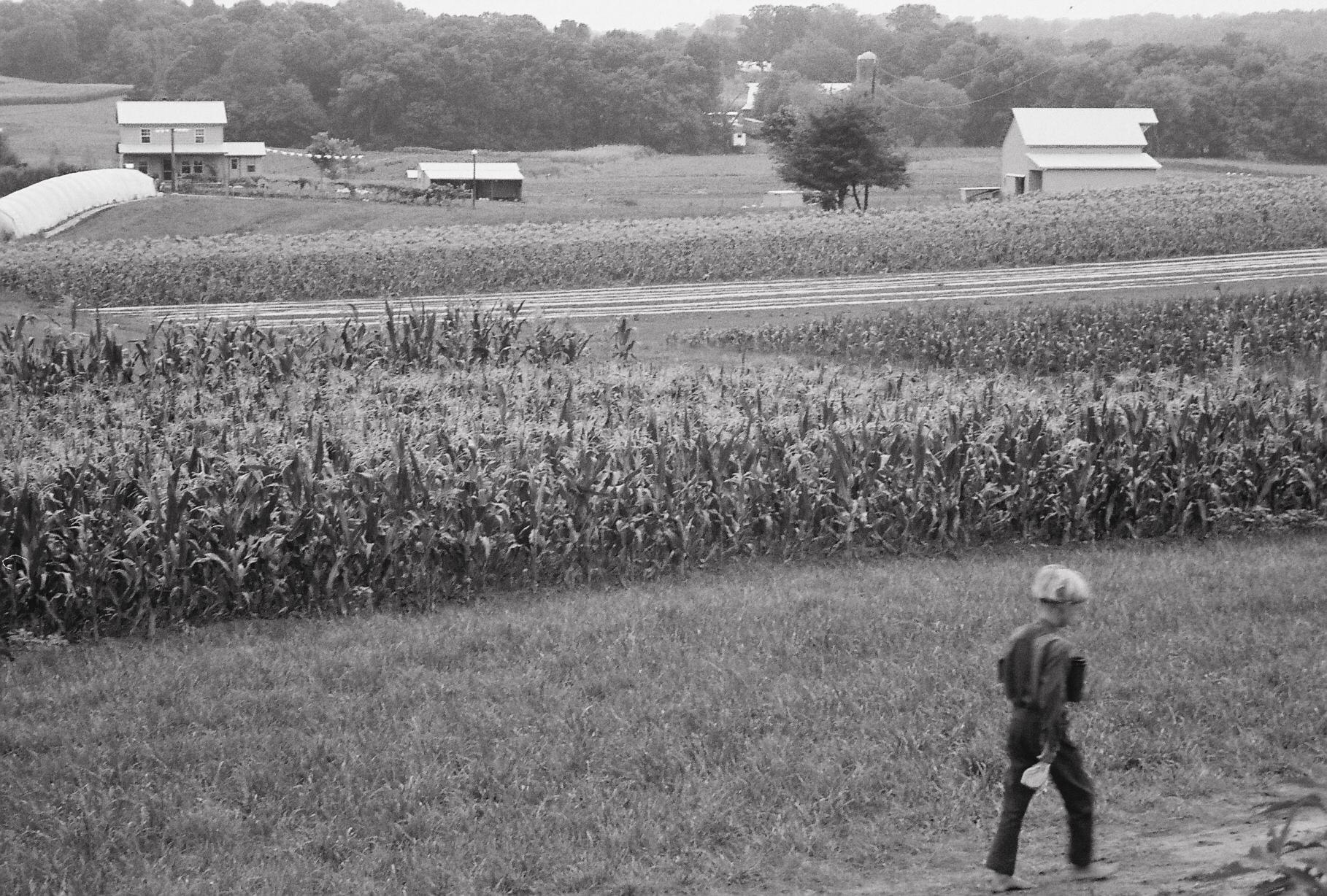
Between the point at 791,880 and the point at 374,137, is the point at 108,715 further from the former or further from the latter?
the point at 374,137

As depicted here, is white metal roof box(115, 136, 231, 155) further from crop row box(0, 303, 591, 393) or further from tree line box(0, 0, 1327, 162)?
crop row box(0, 303, 591, 393)

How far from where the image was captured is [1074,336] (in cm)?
2419

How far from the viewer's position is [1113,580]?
10742 millimetres

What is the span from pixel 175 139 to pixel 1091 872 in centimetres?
9358

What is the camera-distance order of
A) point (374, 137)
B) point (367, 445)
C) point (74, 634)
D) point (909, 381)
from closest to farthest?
point (74, 634)
point (367, 445)
point (909, 381)
point (374, 137)

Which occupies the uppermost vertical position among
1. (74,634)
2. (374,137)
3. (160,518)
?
(374,137)

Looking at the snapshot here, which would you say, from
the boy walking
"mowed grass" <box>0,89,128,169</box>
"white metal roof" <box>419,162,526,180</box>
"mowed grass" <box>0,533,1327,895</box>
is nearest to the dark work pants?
the boy walking

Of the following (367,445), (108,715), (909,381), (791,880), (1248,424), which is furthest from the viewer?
(909,381)

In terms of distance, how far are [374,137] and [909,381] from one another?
4336 inches

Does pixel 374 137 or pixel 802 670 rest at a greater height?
pixel 374 137

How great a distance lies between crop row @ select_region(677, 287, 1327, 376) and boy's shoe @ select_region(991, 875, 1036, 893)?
639 inches

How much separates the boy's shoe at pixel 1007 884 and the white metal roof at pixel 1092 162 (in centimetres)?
7397

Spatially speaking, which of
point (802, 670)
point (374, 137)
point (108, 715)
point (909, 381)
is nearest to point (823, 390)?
point (909, 381)

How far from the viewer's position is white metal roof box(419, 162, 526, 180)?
282 feet
